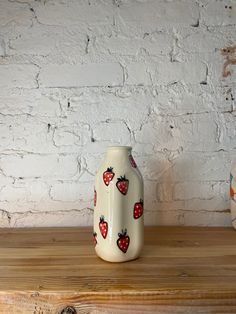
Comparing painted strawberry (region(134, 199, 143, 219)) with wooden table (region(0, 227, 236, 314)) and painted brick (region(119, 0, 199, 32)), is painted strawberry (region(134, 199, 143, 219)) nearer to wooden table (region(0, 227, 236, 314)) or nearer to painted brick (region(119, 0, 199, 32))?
wooden table (region(0, 227, 236, 314))

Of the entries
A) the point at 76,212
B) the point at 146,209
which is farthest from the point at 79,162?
the point at 146,209

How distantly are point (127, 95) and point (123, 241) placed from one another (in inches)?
19.2

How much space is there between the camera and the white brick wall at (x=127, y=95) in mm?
916

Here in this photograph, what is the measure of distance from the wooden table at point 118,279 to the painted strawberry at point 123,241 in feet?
0.12

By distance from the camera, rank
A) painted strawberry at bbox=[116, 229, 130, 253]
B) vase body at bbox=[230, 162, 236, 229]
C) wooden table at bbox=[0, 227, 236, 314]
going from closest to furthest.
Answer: wooden table at bbox=[0, 227, 236, 314], painted strawberry at bbox=[116, 229, 130, 253], vase body at bbox=[230, 162, 236, 229]

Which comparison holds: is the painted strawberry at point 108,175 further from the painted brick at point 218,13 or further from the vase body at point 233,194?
the painted brick at point 218,13

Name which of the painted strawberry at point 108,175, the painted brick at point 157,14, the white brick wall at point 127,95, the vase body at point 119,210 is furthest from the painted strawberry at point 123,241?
the painted brick at point 157,14

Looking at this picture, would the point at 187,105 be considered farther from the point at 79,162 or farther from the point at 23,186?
the point at 23,186

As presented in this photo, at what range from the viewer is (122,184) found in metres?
0.63

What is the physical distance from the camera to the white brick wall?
3.00ft

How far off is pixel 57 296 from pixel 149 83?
2.23ft

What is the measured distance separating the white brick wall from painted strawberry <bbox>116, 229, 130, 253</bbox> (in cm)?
31

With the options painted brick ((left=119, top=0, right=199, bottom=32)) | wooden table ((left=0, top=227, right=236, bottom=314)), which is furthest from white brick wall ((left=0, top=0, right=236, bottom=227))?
wooden table ((left=0, top=227, right=236, bottom=314))

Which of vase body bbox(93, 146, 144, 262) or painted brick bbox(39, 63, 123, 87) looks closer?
vase body bbox(93, 146, 144, 262)
